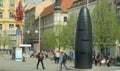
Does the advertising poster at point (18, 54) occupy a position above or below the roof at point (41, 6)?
below

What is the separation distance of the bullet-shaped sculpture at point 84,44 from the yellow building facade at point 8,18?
8277 centimetres

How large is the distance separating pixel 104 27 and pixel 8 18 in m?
64.1

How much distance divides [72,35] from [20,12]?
9.37 m

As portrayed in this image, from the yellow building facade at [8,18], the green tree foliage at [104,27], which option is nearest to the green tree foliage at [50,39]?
the yellow building facade at [8,18]

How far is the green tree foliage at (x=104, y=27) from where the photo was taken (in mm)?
52812

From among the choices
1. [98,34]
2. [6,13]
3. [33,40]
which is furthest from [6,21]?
[98,34]

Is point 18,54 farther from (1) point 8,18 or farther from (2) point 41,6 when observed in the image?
(2) point 41,6

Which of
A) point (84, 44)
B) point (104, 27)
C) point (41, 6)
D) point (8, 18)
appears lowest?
point (84, 44)

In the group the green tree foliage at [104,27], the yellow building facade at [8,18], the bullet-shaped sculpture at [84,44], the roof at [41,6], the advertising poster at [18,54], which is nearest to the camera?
the bullet-shaped sculpture at [84,44]

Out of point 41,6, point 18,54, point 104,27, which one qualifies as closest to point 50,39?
point 18,54

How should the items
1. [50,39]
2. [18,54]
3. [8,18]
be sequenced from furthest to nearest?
[8,18]
[50,39]
[18,54]

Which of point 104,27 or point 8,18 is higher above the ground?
point 8,18

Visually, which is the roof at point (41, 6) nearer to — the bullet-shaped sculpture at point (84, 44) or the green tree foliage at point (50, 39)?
the green tree foliage at point (50, 39)

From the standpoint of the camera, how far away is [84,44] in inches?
1214
